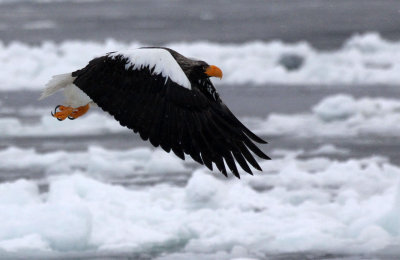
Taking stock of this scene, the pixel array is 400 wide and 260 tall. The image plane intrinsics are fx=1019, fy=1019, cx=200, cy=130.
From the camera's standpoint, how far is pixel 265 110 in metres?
12.9

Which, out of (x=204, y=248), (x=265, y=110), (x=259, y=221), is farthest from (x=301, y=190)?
(x=265, y=110)

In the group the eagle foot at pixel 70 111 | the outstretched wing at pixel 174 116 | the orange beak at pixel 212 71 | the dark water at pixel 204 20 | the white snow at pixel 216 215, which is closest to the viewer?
the outstretched wing at pixel 174 116

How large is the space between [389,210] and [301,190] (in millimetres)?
1220

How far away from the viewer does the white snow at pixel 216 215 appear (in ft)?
23.6

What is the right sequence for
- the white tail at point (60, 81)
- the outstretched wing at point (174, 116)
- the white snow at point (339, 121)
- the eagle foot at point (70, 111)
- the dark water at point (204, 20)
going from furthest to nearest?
1. the dark water at point (204, 20)
2. the white snow at point (339, 121)
3. the eagle foot at point (70, 111)
4. the white tail at point (60, 81)
5. the outstretched wing at point (174, 116)

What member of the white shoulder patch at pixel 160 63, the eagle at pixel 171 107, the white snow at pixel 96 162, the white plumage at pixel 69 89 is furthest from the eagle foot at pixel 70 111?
the white snow at pixel 96 162

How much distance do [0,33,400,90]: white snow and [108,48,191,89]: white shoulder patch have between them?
30.5 ft

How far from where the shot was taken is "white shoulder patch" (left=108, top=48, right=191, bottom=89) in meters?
5.66

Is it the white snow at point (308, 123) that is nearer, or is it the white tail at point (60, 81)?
the white tail at point (60, 81)

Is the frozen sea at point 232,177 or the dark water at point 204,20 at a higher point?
the dark water at point 204,20

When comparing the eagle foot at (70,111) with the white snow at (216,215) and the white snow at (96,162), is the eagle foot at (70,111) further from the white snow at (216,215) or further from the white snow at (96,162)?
the white snow at (96,162)

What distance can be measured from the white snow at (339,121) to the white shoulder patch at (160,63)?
18.1ft

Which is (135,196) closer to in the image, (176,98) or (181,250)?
(181,250)

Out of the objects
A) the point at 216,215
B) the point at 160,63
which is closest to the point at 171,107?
the point at 160,63
